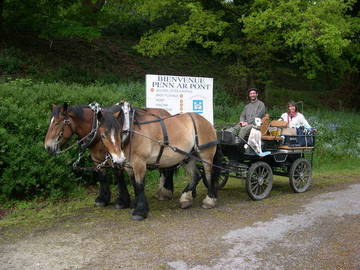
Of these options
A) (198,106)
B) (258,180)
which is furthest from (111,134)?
(198,106)

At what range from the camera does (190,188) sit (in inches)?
273

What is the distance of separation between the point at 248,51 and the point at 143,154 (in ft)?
32.8

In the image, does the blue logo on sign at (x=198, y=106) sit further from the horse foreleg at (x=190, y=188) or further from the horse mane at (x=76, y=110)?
the horse mane at (x=76, y=110)

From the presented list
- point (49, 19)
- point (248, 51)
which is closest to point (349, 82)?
point (248, 51)

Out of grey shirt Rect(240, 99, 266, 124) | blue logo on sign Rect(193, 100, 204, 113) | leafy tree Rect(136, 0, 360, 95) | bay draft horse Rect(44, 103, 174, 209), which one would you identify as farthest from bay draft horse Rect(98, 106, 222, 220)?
leafy tree Rect(136, 0, 360, 95)

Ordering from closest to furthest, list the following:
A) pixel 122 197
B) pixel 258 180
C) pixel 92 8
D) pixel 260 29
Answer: pixel 122 197 → pixel 258 180 → pixel 260 29 → pixel 92 8

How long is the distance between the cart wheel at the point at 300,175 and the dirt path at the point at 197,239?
107 cm

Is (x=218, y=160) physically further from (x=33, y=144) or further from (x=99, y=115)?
(x=33, y=144)

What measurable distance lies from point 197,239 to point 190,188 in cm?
181

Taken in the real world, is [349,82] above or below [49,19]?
below

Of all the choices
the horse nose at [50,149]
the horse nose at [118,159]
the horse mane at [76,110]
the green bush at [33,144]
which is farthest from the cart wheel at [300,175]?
the horse nose at [50,149]

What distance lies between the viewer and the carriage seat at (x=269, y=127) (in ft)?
25.7

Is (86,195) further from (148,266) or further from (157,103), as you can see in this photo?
(148,266)

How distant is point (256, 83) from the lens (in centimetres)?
1728
